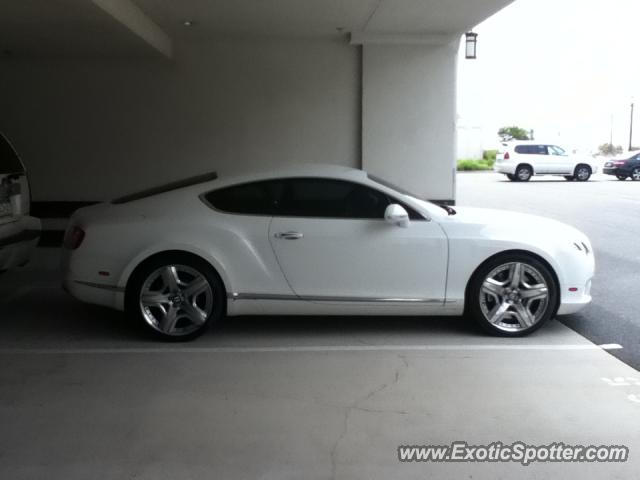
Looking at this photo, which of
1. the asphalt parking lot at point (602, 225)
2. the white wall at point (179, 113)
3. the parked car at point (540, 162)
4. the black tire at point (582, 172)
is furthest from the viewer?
the black tire at point (582, 172)

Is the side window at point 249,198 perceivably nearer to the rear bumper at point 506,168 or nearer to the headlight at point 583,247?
the headlight at point 583,247

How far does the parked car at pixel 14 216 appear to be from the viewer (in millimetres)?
6332

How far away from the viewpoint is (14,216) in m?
6.59

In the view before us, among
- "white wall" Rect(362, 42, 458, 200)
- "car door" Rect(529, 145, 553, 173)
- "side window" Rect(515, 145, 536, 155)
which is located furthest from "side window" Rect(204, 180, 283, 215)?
"car door" Rect(529, 145, 553, 173)

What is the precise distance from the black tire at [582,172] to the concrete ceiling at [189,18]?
62.4 feet

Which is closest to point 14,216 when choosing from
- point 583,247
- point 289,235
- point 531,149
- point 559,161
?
point 289,235

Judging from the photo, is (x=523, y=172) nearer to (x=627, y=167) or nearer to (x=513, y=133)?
(x=627, y=167)

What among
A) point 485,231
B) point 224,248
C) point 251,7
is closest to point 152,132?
point 251,7

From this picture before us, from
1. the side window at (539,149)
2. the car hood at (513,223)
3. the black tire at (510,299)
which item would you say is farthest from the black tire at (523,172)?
the black tire at (510,299)

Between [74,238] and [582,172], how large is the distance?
25456 millimetres

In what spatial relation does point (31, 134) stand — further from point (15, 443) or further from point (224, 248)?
point (15, 443)

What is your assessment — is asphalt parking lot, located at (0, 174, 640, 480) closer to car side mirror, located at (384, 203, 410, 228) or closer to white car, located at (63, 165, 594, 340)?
white car, located at (63, 165, 594, 340)

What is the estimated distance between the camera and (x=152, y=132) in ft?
37.1

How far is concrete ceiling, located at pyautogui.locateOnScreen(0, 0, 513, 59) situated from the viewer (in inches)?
315
